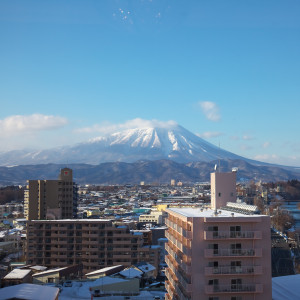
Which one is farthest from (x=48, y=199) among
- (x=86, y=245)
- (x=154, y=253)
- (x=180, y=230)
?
(x=180, y=230)

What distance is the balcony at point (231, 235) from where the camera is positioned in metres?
8.27

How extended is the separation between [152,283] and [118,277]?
1.44 meters

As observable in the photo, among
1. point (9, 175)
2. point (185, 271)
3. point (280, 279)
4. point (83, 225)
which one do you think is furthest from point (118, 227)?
point (9, 175)

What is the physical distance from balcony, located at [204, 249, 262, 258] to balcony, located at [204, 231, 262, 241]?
233 mm

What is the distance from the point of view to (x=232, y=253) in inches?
328

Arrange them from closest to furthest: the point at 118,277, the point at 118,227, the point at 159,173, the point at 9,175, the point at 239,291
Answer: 1. the point at 239,291
2. the point at 118,277
3. the point at 118,227
4. the point at 9,175
5. the point at 159,173

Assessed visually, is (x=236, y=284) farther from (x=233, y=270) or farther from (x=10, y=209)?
(x=10, y=209)

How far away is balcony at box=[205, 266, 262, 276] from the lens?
8227 mm

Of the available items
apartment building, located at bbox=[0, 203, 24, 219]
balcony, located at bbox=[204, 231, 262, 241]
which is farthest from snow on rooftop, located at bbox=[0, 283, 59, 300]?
apartment building, located at bbox=[0, 203, 24, 219]

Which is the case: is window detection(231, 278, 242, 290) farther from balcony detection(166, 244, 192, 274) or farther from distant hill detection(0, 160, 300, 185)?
distant hill detection(0, 160, 300, 185)

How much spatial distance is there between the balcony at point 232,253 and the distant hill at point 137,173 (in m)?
140

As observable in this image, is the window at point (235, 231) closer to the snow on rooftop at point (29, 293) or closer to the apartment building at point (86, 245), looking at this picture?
the snow on rooftop at point (29, 293)

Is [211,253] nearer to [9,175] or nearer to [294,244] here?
[294,244]

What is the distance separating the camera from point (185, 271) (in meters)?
8.56
